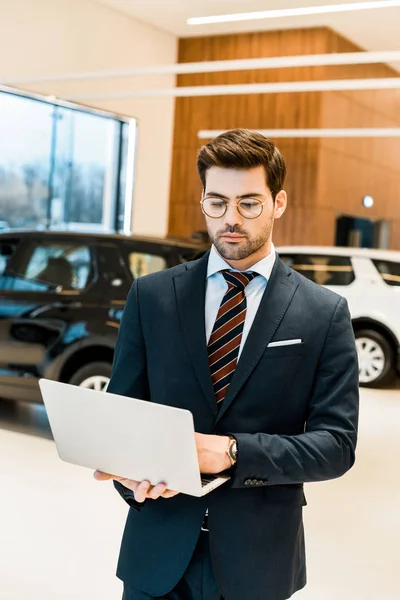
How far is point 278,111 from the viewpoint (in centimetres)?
1432

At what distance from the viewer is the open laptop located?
1556 mm

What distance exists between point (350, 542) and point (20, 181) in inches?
347

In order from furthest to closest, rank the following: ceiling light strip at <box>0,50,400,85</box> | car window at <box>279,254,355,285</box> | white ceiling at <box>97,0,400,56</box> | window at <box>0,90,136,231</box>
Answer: white ceiling at <box>97,0,400,56</box> → window at <box>0,90,136,231</box> → car window at <box>279,254,355,285</box> → ceiling light strip at <box>0,50,400,85</box>

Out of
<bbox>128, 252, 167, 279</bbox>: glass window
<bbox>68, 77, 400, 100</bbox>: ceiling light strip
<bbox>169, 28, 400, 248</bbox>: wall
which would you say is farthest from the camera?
<bbox>169, 28, 400, 248</bbox>: wall

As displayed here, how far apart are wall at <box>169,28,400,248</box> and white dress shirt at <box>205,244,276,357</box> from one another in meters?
12.4

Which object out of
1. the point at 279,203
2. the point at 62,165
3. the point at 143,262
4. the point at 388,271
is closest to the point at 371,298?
the point at 388,271

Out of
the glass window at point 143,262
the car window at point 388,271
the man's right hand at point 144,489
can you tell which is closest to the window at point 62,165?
the car window at point 388,271

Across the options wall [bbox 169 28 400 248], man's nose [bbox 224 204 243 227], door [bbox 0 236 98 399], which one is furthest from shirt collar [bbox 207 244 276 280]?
wall [bbox 169 28 400 248]

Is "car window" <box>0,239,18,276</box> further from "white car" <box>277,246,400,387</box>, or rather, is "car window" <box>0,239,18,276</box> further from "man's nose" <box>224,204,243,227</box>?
"man's nose" <box>224,204,243,227</box>

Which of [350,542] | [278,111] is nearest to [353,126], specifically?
[278,111]

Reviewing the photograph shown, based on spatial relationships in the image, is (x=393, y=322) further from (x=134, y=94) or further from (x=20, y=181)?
(x=20, y=181)

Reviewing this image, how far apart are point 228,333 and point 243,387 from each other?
0.13m

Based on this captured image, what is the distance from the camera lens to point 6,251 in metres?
6.75

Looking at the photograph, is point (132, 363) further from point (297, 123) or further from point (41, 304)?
point (297, 123)
